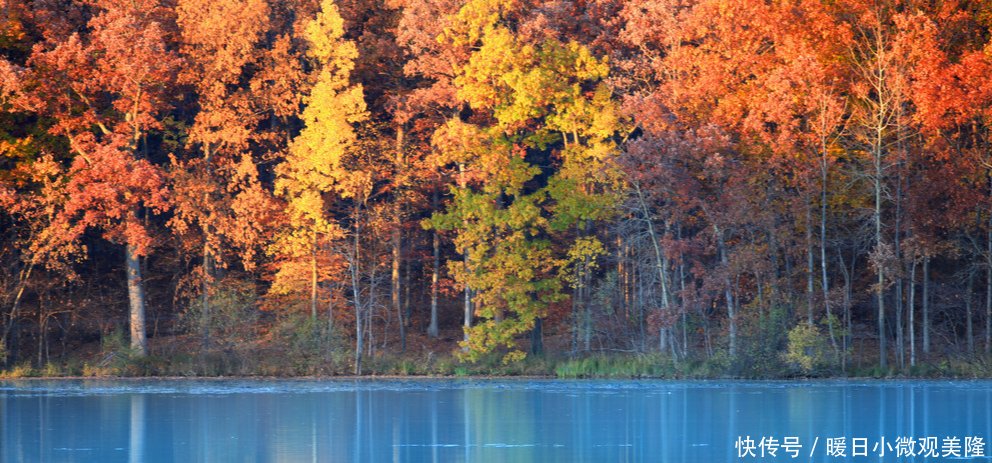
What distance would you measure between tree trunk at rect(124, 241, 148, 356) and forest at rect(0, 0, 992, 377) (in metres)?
0.08

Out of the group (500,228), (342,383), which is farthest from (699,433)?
(500,228)

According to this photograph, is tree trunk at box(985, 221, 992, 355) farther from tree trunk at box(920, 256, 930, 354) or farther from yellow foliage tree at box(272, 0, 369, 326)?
yellow foliage tree at box(272, 0, 369, 326)

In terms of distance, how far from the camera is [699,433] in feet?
86.7

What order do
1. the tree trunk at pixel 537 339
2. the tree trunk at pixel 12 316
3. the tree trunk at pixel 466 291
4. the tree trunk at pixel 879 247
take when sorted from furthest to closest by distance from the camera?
the tree trunk at pixel 537 339 → the tree trunk at pixel 466 291 → the tree trunk at pixel 12 316 → the tree trunk at pixel 879 247

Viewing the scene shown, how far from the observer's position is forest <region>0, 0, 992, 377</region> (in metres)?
40.1

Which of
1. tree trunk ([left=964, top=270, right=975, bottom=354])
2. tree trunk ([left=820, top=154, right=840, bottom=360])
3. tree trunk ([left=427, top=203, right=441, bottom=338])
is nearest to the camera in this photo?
tree trunk ([left=820, top=154, right=840, bottom=360])

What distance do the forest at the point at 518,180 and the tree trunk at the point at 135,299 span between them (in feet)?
0.27

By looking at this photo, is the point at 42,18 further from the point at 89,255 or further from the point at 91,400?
the point at 91,400

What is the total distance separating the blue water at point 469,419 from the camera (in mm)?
24047

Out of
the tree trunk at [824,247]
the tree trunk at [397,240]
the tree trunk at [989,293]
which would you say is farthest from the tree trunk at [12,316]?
the tree trunk at [989,293]

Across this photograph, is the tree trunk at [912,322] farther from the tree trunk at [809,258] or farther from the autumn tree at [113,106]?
the autumn tree at [113,106]

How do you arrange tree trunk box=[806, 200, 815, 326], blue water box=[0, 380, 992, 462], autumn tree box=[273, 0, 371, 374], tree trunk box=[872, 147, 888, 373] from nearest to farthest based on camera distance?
blue water box=[0, 380, 992, 462], tree trunk box=[872, 147, 888, 373], tree trunk box=[806, 200, 815, 326], autumn tree box=[273, 0, 371, 374]

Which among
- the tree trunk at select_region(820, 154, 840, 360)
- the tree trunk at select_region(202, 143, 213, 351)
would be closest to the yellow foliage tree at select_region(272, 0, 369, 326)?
the tree trunk at select_region(202, 143, 213, 351)

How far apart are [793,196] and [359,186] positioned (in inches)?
502
